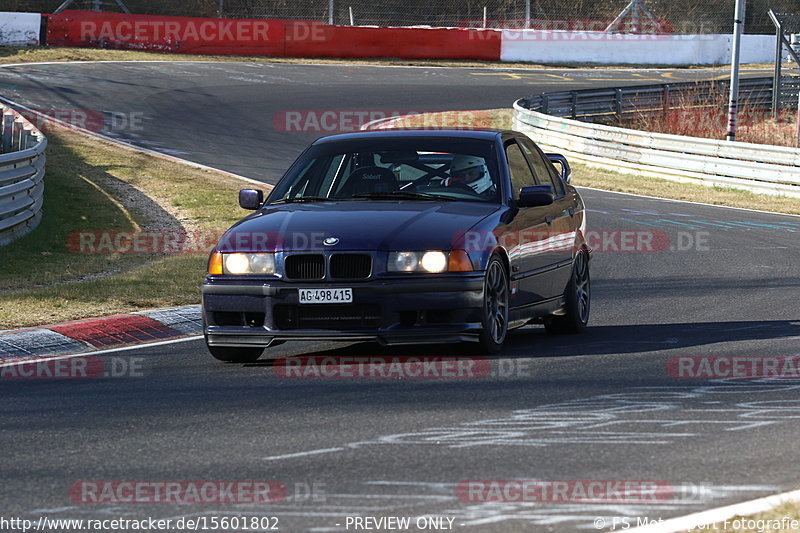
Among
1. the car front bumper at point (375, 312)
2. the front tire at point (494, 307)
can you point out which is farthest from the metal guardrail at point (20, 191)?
the front tire at point (494, 307)

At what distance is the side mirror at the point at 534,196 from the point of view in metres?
9.37

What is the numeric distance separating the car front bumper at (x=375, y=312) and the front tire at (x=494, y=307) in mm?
113

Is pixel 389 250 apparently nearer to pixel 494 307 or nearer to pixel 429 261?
pixel 429 261

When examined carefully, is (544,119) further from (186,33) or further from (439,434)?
(439,434)

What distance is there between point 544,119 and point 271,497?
25.3 meters

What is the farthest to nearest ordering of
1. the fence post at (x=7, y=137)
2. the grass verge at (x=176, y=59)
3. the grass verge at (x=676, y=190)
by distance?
the grass verge at (x=176, y=59) < the grass verge at (x=676, y=190) < the fence post at (x=7, y=137)

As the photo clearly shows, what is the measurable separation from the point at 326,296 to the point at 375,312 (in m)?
0.32

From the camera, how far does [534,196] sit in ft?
30.7

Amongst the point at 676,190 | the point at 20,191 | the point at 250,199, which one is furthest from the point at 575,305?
the point at 676,190

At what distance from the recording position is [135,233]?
17.3 m

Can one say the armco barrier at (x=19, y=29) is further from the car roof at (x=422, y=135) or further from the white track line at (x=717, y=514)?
the white track line at (x=717, y=514)

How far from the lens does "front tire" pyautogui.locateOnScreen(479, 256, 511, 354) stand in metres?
8.65

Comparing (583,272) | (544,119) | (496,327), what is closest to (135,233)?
(583,272)

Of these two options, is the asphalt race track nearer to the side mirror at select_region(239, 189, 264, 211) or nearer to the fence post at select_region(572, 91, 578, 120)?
the side mirror at select_region(239, 189, 264, 211)
